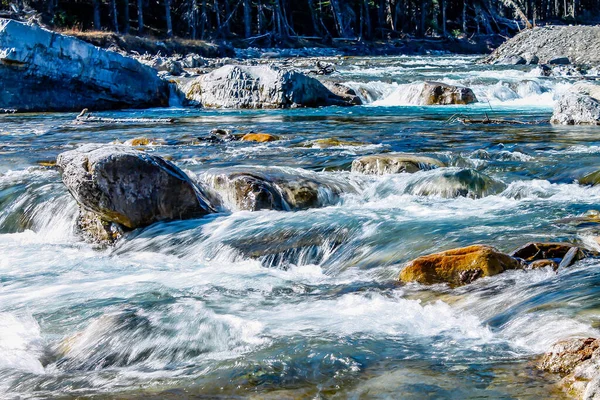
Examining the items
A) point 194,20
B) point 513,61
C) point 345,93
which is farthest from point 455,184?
point 194,20

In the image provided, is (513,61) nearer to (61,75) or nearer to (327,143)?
(61,75)

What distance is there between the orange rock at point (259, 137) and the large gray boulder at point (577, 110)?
6222 millimetres

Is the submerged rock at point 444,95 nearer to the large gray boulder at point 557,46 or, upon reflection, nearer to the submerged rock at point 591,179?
the submerged rock at point 591,179

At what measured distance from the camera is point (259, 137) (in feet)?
47.5

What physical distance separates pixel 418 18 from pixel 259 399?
70.5m

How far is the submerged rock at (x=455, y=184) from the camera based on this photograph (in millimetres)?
9344

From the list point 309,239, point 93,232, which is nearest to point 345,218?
point 309,239

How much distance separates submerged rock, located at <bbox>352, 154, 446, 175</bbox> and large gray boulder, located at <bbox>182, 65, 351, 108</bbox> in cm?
1141

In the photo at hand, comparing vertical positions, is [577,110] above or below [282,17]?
below

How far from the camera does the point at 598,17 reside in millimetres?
89938

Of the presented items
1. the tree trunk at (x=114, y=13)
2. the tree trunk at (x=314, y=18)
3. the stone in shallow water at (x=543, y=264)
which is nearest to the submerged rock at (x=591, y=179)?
the stone in shallow water at (x=543, y=264)

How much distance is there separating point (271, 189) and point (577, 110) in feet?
30.1

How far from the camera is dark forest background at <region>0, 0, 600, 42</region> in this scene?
166 ft

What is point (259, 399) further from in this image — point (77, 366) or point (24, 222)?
point (24, 222)
